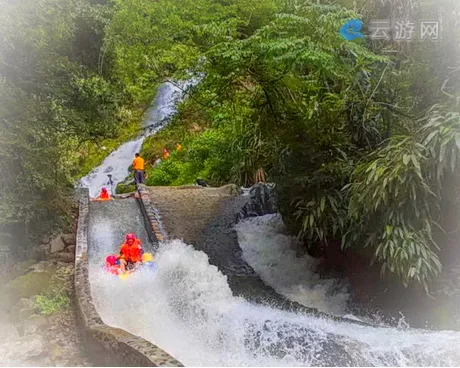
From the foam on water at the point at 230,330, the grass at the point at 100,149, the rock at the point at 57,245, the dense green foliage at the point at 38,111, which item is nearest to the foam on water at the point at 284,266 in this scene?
the foam on water at the point at 230,330

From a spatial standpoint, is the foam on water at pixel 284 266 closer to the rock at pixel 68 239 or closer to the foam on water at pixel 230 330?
the foam on water at pixel 230 330

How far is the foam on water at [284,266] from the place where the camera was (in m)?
7.82

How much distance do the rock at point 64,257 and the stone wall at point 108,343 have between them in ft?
5.42

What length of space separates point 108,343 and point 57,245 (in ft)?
16.5

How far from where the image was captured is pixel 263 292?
8.15 metres

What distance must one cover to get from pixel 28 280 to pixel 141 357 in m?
3.96

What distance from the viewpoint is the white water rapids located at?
5.30 metres

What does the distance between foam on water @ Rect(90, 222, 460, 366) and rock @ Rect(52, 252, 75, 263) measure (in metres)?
1.13

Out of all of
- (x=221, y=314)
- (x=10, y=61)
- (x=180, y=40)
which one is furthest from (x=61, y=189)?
(x=180, y=40)

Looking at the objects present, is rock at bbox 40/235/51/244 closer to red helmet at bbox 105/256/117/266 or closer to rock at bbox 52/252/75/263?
rock at bbox 52/252/75/263

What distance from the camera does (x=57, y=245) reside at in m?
9.40

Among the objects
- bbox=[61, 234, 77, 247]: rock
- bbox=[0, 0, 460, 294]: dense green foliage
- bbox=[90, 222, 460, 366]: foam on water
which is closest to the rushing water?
bbox=[61, 234, 77, 247]: rock

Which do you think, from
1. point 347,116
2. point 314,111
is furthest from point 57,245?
point 347,116

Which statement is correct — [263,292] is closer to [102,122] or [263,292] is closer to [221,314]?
[221,314]
